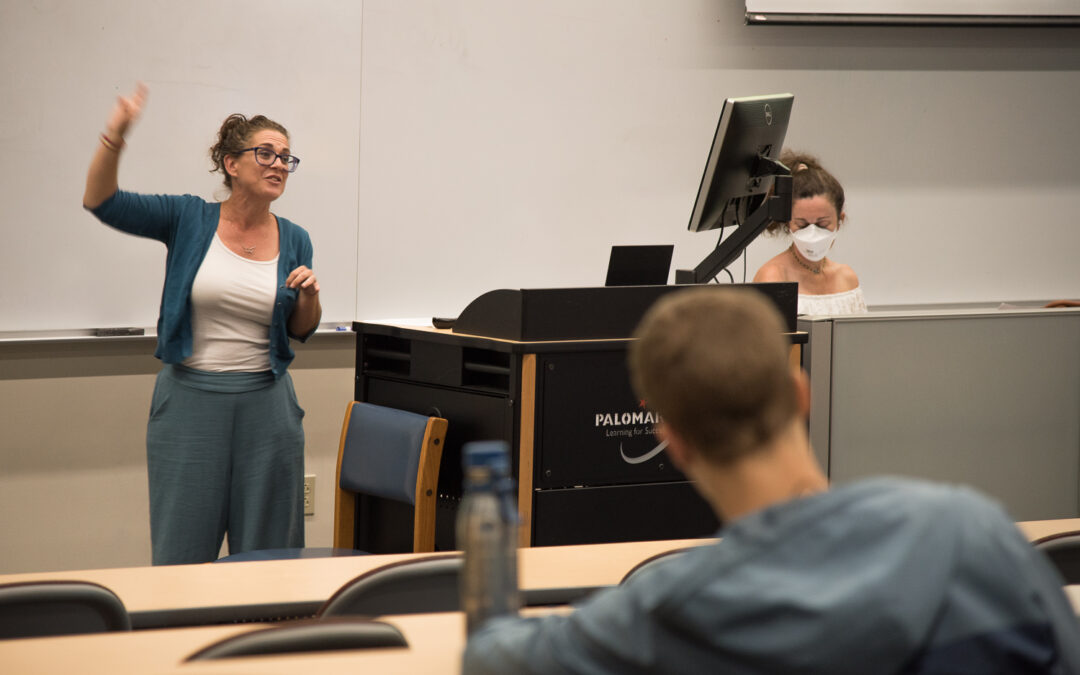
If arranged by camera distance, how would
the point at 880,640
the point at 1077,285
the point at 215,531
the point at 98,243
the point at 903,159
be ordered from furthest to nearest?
1. the point at 1077,285
2. the point at 903,159
3. the point at 98,243
4. the point at 215,531
5. the point at 880,640

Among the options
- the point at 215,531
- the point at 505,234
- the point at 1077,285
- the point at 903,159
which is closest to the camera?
the point at 215,531

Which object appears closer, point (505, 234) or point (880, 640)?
point (880, 640)

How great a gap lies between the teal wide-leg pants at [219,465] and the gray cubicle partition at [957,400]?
4.94ft

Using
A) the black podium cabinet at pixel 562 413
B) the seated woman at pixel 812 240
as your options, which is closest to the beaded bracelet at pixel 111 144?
the black podium cabinet at pixel 562 413

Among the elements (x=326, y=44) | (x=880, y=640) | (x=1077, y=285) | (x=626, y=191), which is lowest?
(x=880, y=640)

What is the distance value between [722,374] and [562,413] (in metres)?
1.73

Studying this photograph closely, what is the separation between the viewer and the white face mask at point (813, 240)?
3834mm

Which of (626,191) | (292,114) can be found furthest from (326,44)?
(626,191)

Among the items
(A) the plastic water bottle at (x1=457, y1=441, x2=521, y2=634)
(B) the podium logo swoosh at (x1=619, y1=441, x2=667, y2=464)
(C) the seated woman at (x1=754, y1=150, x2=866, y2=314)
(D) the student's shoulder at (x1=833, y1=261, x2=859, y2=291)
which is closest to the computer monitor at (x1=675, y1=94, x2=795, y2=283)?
(B) the podium logo swoosh at (x1=619, y1=441, x2=667, y2=464)

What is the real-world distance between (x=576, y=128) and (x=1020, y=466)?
6.92 ft

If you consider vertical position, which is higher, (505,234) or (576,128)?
(576,128)

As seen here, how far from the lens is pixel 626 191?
4.64m

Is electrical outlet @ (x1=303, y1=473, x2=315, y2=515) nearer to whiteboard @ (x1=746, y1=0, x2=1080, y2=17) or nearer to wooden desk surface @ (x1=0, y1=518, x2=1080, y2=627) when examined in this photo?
wooden desk surface @ (x1=0, y1=518, x2=1080, y2=627)

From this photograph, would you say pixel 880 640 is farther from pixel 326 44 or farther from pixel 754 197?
pixel 326 44
